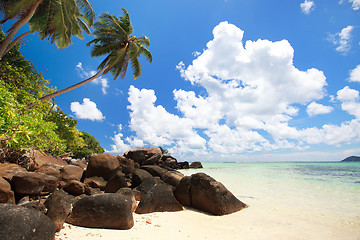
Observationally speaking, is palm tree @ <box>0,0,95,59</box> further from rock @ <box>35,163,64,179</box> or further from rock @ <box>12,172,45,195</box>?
rock @ <box>12,172,45,195</box>

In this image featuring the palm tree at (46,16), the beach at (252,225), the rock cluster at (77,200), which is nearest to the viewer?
the rock cluster at (77,200)

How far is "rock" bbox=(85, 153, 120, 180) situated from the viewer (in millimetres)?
7570

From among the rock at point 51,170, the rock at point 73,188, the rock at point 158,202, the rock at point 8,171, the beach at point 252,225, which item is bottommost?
the beach at point 252,225

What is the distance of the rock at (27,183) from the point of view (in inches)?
146

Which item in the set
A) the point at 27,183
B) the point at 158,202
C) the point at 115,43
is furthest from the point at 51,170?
the point at 115,43

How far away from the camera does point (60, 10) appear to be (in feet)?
32.6

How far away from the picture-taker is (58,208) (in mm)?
3164

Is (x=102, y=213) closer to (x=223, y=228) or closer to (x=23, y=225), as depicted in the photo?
(x=23, y=225)


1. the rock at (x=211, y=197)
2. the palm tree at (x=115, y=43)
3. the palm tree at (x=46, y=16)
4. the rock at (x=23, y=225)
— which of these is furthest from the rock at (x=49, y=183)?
the palm tree at (x=115, y=43)

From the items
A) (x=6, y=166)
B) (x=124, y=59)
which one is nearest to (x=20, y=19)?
(x=124, y=59)

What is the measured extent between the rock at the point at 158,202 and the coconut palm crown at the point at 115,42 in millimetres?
11418

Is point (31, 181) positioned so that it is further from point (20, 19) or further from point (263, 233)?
point (20, 19)

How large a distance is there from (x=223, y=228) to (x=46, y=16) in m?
13.9

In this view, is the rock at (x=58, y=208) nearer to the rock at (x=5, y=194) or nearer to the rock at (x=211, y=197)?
the rock at (x=5, y=194)
